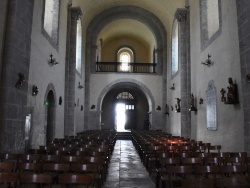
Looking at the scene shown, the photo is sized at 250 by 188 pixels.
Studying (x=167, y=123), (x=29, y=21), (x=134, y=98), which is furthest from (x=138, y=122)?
(x=29, y=21)

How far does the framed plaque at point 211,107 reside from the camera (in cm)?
1046

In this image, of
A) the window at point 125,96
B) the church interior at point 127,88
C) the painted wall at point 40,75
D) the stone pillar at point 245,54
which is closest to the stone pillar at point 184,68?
the church interior at point 127,88

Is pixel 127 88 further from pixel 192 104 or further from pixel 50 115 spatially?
pixel 50 115

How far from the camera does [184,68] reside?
14.6 metres

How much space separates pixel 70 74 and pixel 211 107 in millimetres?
7315

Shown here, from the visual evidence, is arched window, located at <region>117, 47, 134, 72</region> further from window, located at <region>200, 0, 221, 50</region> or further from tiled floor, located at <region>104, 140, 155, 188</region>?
tiled floor, located at <region>104, 140, 155, 188</region>

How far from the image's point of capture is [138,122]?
87.5ft

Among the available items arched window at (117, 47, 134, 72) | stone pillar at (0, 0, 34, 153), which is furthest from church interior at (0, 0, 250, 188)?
arched window at (117, 47, 134, 72)

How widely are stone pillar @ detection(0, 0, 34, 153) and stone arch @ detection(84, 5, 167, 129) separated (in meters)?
12.5

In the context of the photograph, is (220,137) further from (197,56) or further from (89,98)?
(89,98)

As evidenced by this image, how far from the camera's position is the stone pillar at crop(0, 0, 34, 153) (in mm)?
6457

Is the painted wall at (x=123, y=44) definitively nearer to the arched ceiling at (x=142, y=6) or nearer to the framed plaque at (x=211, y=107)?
the arched ceiling at (x=142, y=6)

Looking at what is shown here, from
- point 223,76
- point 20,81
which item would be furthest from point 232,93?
point 20,81

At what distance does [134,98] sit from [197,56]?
14.2 m
